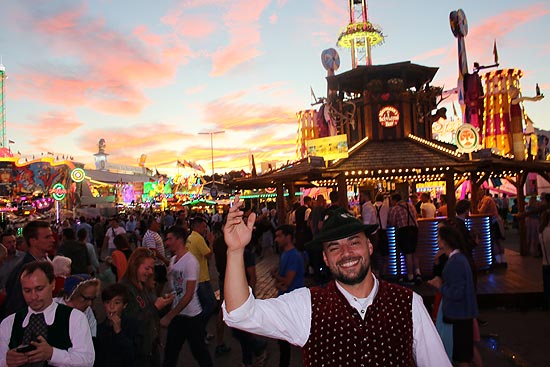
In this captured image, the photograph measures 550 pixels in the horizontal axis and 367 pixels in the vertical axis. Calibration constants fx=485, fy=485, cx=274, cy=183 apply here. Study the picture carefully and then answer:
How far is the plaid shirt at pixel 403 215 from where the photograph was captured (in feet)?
35.4

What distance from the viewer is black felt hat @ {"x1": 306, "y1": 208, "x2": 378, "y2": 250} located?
95.0 inches

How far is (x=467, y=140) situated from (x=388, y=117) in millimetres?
4944

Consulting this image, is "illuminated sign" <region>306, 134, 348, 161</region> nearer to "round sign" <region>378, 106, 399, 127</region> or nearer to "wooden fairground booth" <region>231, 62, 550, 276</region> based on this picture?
"wooden fairground booth" <region>231, 62, 550, 276</region>

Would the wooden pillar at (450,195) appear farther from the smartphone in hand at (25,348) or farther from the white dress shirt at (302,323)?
the smartphone in hand at (25,348)

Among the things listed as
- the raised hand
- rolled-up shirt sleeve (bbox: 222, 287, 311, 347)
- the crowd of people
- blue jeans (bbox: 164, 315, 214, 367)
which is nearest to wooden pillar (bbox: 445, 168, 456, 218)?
the crowd of people

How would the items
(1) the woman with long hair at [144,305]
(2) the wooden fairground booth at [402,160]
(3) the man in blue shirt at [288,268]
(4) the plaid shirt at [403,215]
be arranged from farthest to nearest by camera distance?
(2) the wooden fairground booth at [402,160]
(4) the plaid shirt at [403,215]
(3) the man in blue shirt at [288,268]
(1) the woman with long hair at [144,305]

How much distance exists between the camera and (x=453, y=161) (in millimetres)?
13727

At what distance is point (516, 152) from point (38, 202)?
158 feet

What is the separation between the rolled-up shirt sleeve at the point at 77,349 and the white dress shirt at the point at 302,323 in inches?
53.3

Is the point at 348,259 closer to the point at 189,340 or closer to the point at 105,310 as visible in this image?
the point at 105,310

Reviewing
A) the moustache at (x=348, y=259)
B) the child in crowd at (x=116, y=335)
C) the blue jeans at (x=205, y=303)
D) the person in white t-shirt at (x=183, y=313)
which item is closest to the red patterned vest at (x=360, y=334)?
the moustache at (x=348, y=259)

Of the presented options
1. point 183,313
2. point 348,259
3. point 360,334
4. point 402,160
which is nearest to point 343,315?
point 360,334

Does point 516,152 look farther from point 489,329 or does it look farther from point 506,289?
point 489,329

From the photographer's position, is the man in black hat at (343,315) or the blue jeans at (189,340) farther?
the blue jeans at (189,340)
